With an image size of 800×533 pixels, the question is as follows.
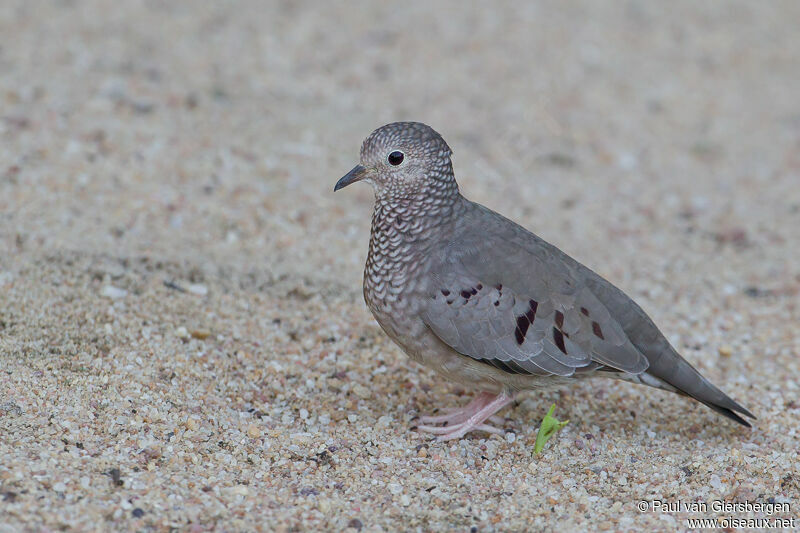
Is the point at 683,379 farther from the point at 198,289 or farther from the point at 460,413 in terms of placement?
the point at 198,289

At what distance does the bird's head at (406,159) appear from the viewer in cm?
463

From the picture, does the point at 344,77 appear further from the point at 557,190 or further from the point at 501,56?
the point at 557,190

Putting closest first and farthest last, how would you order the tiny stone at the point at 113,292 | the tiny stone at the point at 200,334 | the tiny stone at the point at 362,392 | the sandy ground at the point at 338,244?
the sandy ground at the point at 338,244, the tiny stone at the point at 362,392, the tiny stone at the point at 200,334, the tiny stone at the point at 113,292

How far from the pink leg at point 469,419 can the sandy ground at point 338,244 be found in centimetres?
7

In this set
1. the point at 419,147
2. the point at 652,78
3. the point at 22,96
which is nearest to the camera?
the point at 419,147

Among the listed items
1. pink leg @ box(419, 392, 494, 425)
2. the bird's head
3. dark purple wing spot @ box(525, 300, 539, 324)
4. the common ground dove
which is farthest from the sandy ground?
the bird's head

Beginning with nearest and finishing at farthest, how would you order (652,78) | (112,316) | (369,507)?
(369,507), (112,316), (652,78)

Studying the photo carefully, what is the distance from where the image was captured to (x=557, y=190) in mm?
7805

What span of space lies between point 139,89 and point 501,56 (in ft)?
11.8

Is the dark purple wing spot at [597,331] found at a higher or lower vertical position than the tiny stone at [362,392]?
higher

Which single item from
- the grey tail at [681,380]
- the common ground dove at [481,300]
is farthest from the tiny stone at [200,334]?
the grey tail at [681,380]

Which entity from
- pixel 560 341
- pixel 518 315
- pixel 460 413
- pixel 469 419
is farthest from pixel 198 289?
pixel 560 341

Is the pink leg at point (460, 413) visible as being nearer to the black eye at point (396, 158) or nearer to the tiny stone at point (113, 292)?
the black eye at point (396, 158)

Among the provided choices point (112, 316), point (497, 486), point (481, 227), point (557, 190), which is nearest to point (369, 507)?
point (497, 486)
